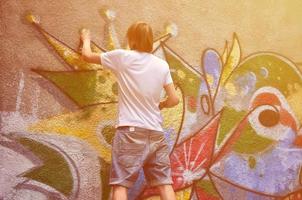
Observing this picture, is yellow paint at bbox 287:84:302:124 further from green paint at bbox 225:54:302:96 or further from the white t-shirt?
the white t-shirt

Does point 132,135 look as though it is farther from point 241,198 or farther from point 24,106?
point 241,198

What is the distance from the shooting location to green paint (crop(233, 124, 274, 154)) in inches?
171

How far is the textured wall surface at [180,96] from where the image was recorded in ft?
12.5

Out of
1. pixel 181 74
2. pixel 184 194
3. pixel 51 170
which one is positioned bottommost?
pixel 184 194

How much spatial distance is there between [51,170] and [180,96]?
138 cm

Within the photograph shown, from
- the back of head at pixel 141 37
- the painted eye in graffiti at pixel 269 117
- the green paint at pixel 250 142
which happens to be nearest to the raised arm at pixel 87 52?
the back of head at pixel 141 37

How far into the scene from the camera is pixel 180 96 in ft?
13.9

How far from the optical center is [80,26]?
399 cm

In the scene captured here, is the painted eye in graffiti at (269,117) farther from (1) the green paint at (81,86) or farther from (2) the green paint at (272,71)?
(1) the green paint at (81,86)

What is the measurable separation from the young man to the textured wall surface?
67 centimetres

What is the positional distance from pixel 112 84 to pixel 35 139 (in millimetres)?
839

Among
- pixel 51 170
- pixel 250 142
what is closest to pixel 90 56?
pixel 51 170

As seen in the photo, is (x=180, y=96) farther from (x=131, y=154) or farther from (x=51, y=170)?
(x=51, y=170)

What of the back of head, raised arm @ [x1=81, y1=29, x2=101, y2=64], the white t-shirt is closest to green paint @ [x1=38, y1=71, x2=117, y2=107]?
raised arm @ [x1=81, y1=29, x2=101, y2=64]
